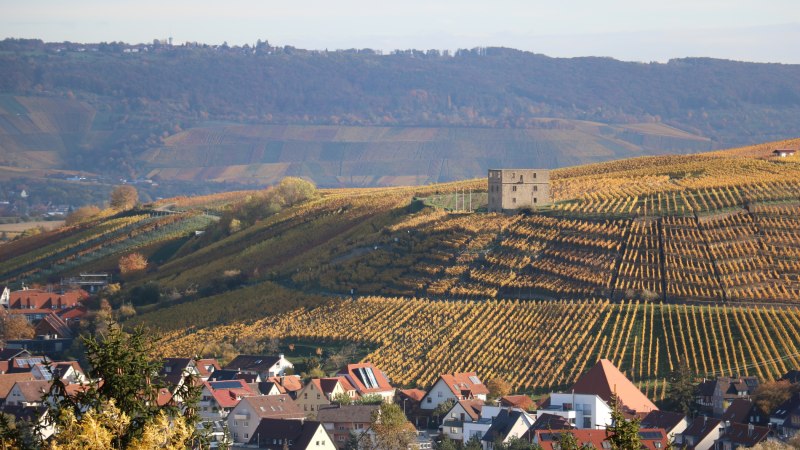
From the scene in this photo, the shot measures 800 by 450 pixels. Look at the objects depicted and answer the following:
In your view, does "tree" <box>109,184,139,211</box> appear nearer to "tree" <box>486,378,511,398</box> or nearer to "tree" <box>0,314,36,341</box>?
"tree" <box>0,314,36,341</box>

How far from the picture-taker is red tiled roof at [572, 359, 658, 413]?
186ft

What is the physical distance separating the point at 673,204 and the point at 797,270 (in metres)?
11.6

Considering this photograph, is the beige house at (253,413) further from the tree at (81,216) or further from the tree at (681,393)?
the tree at (81,216)

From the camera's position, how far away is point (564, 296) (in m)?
73.9

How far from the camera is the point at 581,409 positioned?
56.8 meters

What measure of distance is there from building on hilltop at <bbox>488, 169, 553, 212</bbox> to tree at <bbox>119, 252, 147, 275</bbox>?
28626 millimetres

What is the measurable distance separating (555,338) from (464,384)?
6.33 metres

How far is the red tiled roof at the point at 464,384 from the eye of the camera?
6195 centimetres

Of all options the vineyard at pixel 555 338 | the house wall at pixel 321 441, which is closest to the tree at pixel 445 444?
the house wall at pixel 321 441

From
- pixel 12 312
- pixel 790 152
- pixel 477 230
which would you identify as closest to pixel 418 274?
pixel 477 230

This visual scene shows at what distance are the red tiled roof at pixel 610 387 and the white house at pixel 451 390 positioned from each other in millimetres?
4087

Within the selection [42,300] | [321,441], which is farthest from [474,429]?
[42,300]

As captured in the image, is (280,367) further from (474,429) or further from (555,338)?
(474,429)

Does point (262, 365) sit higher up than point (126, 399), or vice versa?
point (126, 399)
